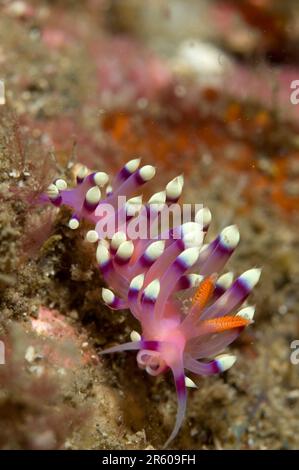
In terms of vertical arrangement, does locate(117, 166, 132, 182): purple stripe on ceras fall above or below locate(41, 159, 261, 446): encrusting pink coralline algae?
above

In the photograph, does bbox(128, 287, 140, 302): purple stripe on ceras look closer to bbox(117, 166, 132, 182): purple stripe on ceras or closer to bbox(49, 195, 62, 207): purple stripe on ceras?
bbox(49, 195, 62, 207): purple stripe on ceras

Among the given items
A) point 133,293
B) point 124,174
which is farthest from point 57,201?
point 133,293

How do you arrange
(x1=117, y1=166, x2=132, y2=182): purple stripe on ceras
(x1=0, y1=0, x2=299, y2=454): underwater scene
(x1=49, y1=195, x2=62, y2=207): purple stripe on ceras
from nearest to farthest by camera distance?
1. (x1=0, y1=0, x2=299, y2=454): underwater scene
2. (x1=49, y1=195, x2=62, y2=207): purple stripe on ceras
3. (x1=117, y1=166, x2=132, y2=182): purple stripe on ceras

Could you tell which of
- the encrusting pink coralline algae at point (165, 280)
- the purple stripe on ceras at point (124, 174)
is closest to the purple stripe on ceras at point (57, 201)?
the encrusting pink coralline algae at point (165, 280)

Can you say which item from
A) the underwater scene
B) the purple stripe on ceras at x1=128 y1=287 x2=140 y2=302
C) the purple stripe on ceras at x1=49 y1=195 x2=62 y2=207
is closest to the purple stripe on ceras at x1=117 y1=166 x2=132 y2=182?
the underwater scene

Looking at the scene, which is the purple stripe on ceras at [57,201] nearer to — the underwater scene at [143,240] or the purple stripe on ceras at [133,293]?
the underwater scene at [143,240]

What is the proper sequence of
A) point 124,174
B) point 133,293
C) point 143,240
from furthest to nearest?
point 124,174, point 143,240, point 133,293

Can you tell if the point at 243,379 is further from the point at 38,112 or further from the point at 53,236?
the point at 38,112

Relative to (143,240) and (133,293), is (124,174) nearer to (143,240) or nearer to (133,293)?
(143,240)

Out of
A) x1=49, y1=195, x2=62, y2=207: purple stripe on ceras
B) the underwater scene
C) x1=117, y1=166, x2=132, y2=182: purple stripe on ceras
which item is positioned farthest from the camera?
x1=117, y1=166, x2=132, y2=182: purple stripe on ceras
